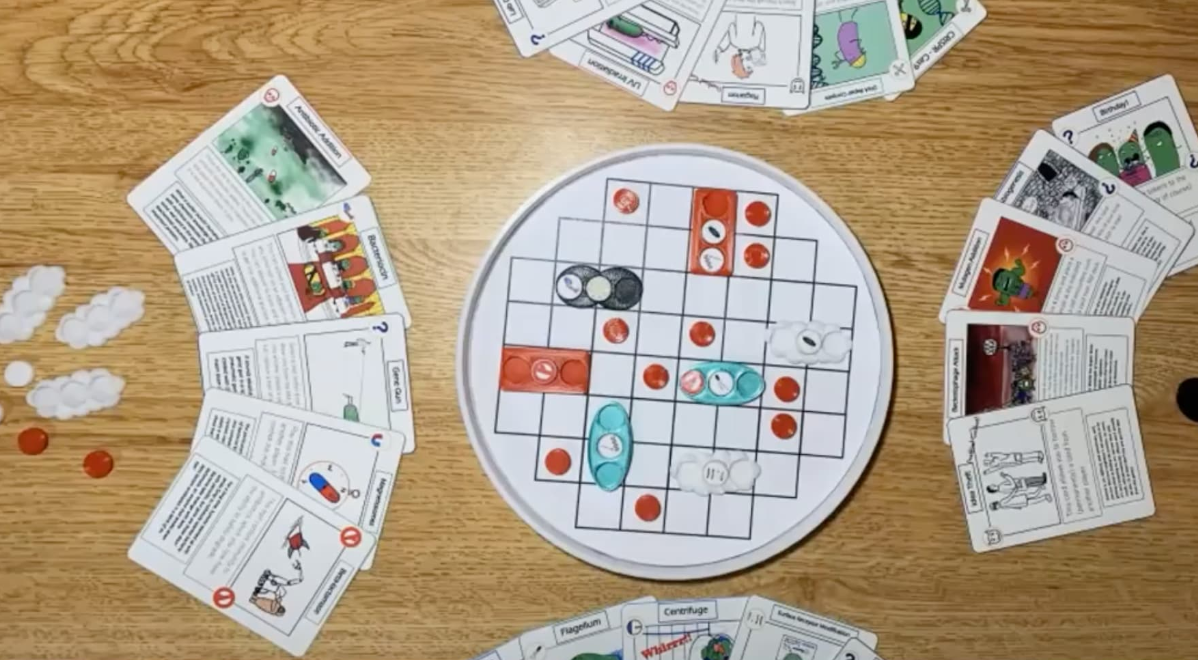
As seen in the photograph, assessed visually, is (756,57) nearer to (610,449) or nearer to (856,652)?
(610,449)

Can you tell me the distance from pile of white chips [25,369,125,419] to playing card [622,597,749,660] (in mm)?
554

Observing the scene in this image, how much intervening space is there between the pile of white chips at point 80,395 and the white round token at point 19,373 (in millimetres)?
12

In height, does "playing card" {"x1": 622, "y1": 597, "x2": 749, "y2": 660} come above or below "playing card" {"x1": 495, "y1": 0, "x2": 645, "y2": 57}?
below

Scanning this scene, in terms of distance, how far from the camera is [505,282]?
108cm

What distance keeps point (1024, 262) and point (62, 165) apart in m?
0.96

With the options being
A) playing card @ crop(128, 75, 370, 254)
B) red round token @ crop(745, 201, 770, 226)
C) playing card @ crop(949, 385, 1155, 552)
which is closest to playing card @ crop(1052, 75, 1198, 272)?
playing card @ crop(949, 385, 1155, 552)

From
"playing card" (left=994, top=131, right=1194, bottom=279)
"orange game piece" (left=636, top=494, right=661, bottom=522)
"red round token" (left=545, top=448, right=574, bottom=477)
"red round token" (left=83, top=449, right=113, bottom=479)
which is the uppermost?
"playing card" (left=994, top=131, right=1194, bottom=279)

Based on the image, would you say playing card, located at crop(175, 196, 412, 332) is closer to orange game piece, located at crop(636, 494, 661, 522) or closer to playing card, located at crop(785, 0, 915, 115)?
orange game piece, located at crop(636, 494, 661, 522)

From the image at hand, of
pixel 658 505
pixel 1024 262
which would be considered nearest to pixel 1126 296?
pixel 1024 262

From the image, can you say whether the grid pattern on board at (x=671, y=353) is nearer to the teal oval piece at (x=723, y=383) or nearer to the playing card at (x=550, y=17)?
the teal oval piece at (x=723, y=383)

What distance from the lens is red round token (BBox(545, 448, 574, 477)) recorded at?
107 centimetres

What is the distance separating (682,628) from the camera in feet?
3.59

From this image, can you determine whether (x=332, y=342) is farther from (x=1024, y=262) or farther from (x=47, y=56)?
(x=1024, y=262)

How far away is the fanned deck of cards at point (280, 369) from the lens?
3.54 feet
